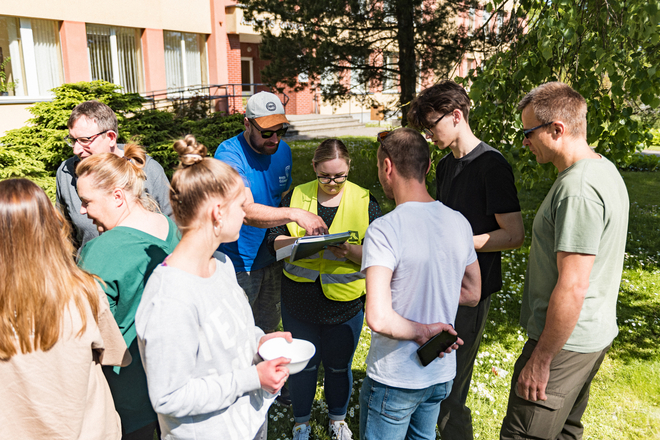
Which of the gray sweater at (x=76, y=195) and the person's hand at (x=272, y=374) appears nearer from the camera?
the person's hand at (x=272, y=374)

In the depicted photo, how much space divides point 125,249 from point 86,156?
136 centimetres

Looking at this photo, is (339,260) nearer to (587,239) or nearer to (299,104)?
(587,239)

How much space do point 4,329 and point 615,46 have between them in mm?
4417

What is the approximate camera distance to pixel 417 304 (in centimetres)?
210

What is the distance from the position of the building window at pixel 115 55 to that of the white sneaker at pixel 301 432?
14147mm

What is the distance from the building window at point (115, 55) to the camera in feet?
47.2

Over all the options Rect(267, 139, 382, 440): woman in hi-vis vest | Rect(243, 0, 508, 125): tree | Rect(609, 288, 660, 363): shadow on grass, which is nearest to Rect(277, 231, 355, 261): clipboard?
Rect(267, 139, 382, 440): woman in hi-vis vest

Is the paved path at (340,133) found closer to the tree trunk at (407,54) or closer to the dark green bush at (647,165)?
the tree trunk at (407,54)

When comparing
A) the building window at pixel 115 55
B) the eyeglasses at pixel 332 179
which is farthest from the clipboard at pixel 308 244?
the building window at pixel 115 55

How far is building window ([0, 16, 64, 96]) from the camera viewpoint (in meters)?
12.5

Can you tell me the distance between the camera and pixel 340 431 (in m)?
3.33

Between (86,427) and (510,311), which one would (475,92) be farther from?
(86,427)

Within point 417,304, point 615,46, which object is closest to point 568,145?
point 417,304

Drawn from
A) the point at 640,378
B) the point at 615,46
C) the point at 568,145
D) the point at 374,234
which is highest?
the point at 615,46
